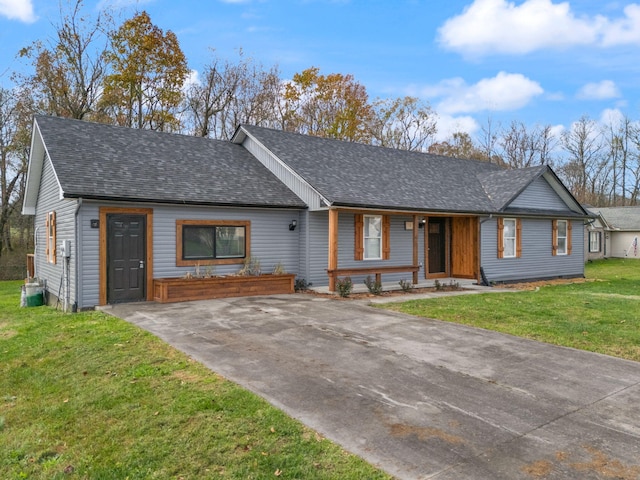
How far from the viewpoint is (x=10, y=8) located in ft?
54.5

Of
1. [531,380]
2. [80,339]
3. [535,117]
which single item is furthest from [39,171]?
Answer: [535,117]

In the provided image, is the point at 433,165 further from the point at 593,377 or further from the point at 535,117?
the point at 535,117

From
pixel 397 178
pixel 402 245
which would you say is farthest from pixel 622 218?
pixel 402 245

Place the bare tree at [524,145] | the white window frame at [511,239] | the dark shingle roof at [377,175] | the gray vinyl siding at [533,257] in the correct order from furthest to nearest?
the bare tree at [524,145] → the white window frame at [511,239] → the gray vinyl siding at [533,257] → the dark shingle roof at [377,175]

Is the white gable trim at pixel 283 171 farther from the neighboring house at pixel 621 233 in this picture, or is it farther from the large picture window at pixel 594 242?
the neighboring house at pixel 621 233

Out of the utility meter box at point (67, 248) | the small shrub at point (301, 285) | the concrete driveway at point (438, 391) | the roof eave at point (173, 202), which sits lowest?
the concrete driveway at point (438, 391)

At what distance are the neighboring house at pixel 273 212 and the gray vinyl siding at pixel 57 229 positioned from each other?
0.16ft

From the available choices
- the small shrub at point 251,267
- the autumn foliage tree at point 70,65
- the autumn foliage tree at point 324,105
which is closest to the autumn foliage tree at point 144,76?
the autumn foliage tree at point 70,65

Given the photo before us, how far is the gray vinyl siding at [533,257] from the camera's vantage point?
611 inches

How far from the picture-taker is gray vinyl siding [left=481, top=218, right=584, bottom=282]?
51.0ft

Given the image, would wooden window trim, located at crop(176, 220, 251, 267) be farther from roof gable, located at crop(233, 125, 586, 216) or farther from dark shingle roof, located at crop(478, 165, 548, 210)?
dark shingle roof, located at crop(478, 165, 548, 210)

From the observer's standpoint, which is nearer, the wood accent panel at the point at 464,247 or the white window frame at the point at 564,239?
the wood accent panel at the point at 464,247

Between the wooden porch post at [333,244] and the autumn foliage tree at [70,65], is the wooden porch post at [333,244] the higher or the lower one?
the lower one

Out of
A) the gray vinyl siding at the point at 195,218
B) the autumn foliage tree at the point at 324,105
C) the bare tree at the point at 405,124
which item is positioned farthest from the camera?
the bare tree at the point at 405,124
